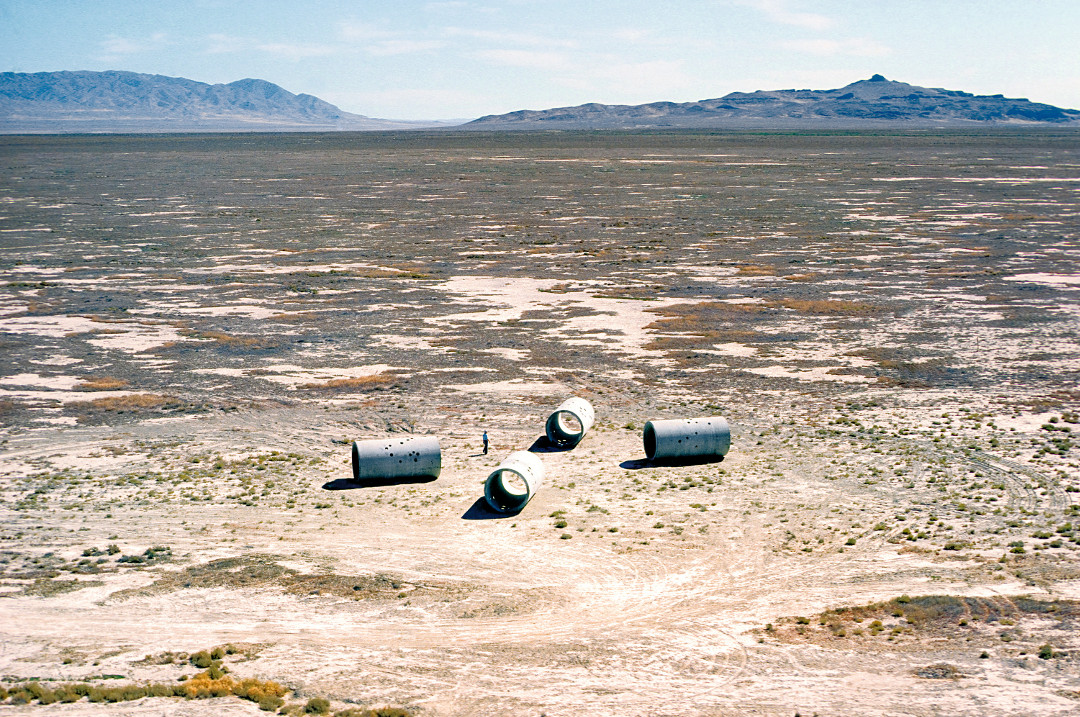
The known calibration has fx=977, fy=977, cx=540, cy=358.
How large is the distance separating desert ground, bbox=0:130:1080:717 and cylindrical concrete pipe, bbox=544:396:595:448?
1.83ft

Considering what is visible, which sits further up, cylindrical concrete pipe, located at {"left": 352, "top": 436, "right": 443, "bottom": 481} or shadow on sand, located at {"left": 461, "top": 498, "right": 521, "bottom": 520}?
cylindrical concrete pipe, located at {"left": 352, "top": 436, "right": 443, "bottom": 481}

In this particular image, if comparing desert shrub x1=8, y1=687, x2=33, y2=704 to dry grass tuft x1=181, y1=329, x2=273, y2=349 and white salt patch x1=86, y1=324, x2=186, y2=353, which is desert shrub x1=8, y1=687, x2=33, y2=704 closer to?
dry grass tuft x1=181, y1=329, x2=273, y2=349

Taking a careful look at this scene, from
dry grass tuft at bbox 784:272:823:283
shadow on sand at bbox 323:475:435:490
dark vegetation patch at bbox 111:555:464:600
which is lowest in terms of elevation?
dark vegetation patch at bbox 111:555:464:600

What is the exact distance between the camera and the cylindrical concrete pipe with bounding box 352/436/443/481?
29.5 m

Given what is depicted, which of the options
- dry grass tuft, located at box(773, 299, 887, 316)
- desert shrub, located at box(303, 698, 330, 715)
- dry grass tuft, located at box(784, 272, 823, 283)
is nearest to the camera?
desert shrub, located at box(303, 698, 330, 715)

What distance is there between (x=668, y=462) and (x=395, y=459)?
8747mm

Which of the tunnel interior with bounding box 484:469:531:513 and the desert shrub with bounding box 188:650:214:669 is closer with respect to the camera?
the desert shrub with bounding box 188:650:214:669

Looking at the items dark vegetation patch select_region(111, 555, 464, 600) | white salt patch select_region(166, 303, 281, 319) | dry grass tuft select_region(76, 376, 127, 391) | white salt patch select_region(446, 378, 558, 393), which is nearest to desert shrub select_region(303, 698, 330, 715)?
dark vegetation patch select_region(111, 555, 464, 600)

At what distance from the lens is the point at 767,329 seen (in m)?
49.2

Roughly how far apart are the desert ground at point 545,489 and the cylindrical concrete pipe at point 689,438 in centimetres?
69

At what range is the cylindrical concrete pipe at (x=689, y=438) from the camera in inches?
1222

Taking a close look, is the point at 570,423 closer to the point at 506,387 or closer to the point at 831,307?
the point at 506,387

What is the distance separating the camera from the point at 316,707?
18031 mm

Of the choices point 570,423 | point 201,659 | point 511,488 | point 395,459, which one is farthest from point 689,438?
point 201,659
